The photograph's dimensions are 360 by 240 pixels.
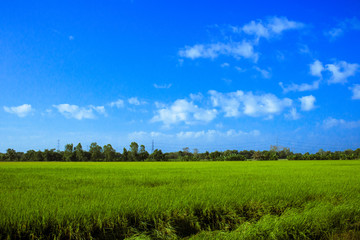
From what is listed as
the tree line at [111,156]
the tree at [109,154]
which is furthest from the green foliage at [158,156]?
the tree at [109,154]

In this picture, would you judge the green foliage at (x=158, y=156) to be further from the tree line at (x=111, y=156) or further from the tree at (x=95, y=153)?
the tree at (x=95, y=153)

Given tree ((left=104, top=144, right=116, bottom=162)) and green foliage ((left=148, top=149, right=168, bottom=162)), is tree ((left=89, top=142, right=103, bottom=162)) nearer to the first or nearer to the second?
tree ((left=104, top=144, right=116, bottom=162))

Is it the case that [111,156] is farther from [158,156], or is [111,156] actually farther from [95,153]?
[158,156]

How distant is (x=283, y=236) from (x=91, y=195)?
12.6 ft

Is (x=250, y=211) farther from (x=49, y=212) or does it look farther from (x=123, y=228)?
(x=49, y=212)

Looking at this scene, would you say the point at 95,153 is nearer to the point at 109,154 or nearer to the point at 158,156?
the point at 109,154

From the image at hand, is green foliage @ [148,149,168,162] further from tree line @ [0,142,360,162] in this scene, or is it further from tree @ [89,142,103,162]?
tree @ [89,142,103,162]

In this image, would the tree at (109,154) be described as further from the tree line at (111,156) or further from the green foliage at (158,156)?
the green foliage at (158,156)

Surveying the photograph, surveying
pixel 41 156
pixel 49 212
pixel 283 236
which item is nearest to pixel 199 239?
pixel 283 236

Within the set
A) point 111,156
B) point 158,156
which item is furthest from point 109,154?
point 158,156

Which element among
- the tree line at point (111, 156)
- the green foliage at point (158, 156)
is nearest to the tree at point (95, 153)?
the tree line at point (111, 156)

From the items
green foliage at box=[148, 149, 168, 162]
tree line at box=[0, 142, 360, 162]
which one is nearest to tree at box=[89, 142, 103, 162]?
tree line at box=[0, 142, 360, 162]

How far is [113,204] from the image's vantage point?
12.9ft

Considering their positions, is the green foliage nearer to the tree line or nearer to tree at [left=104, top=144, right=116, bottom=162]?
the tree line
